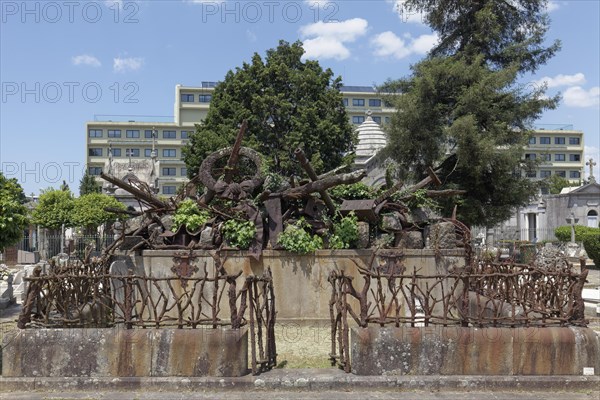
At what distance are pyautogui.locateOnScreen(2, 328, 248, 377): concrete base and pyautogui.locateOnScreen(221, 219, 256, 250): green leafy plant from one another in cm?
384

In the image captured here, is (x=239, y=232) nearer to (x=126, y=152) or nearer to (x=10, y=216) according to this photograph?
(x=10, y=216)

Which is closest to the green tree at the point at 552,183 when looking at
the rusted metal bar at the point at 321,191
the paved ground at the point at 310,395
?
the rusted metal bar at the point at 321,191

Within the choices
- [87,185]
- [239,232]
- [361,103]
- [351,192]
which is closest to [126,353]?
[239,232]

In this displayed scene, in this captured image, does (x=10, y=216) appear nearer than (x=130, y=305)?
No

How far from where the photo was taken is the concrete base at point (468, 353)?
6.68 m

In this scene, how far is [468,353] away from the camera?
22.0ft

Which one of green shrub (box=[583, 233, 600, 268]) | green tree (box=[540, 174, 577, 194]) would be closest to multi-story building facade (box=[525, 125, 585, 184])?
green tree (box=[540, 174, 577, 194])

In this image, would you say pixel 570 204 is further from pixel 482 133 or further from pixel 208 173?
pixel 208 173

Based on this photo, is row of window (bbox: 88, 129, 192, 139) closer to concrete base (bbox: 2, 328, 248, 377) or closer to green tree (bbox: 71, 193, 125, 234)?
green tree (bbox: 71, 193, 125, 234)

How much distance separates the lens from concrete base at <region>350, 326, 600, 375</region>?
6.68 meters

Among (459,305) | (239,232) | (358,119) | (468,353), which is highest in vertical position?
(358,119)

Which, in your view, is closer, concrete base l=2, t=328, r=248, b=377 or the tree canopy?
concrete base l=2, t=328, r=248, b=377

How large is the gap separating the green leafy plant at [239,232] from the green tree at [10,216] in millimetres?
5859

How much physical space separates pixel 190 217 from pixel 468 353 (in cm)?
Result: 588
